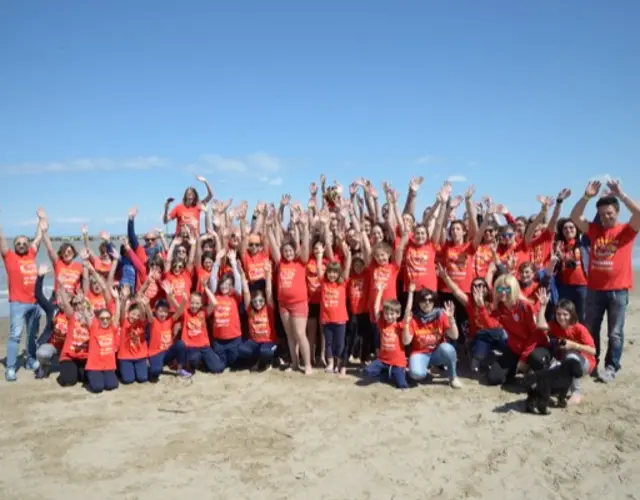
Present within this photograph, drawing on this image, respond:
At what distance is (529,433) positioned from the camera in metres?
5.04

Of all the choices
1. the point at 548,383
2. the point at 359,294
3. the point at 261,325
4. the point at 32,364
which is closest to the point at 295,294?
the point at 261,325

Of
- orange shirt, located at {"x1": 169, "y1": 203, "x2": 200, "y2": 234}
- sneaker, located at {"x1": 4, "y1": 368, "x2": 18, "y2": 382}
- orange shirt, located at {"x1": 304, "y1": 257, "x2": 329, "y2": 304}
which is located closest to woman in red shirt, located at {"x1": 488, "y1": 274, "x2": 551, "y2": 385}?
orange shirt, located at {"x1": 304, "y1": 257, "x2": 329, "y2": 304}

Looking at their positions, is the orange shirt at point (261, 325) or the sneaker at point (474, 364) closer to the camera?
the sneaker at point (474, 364)

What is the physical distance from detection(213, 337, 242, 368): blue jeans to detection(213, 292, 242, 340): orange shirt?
0.24ft

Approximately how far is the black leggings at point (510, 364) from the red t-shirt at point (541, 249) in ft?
5.03

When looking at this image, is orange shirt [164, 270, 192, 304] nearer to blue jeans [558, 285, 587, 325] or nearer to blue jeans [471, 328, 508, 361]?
blue jeans [471, 328, 508, 361]

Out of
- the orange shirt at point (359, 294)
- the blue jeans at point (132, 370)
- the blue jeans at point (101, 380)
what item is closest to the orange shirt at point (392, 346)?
the orange shirt at point (359, 294)

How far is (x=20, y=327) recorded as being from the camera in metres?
7.55

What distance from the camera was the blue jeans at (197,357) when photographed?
24.2ft

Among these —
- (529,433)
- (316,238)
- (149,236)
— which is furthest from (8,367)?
(529,433)

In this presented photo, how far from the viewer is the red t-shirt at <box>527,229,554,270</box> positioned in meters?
7.47

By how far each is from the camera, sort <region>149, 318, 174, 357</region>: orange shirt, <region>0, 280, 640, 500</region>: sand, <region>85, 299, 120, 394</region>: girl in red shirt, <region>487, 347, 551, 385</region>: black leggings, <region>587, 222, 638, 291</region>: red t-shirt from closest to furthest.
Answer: <region>0, 280, 640, 500</region>: sand → <region>487, 347, 551, 385</region>: black leggings → <region>587, 222, 638, 291</region>: red t-shirt → <region>85, 299, 120, 394</region>: girl in red shirt → <region>149, 318, 174, 357</region>: orange shirt

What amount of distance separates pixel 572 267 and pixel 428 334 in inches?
92.2

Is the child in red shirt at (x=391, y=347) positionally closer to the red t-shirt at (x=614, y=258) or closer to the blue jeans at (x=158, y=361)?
the red t-shirt at (x=614, y=258)
